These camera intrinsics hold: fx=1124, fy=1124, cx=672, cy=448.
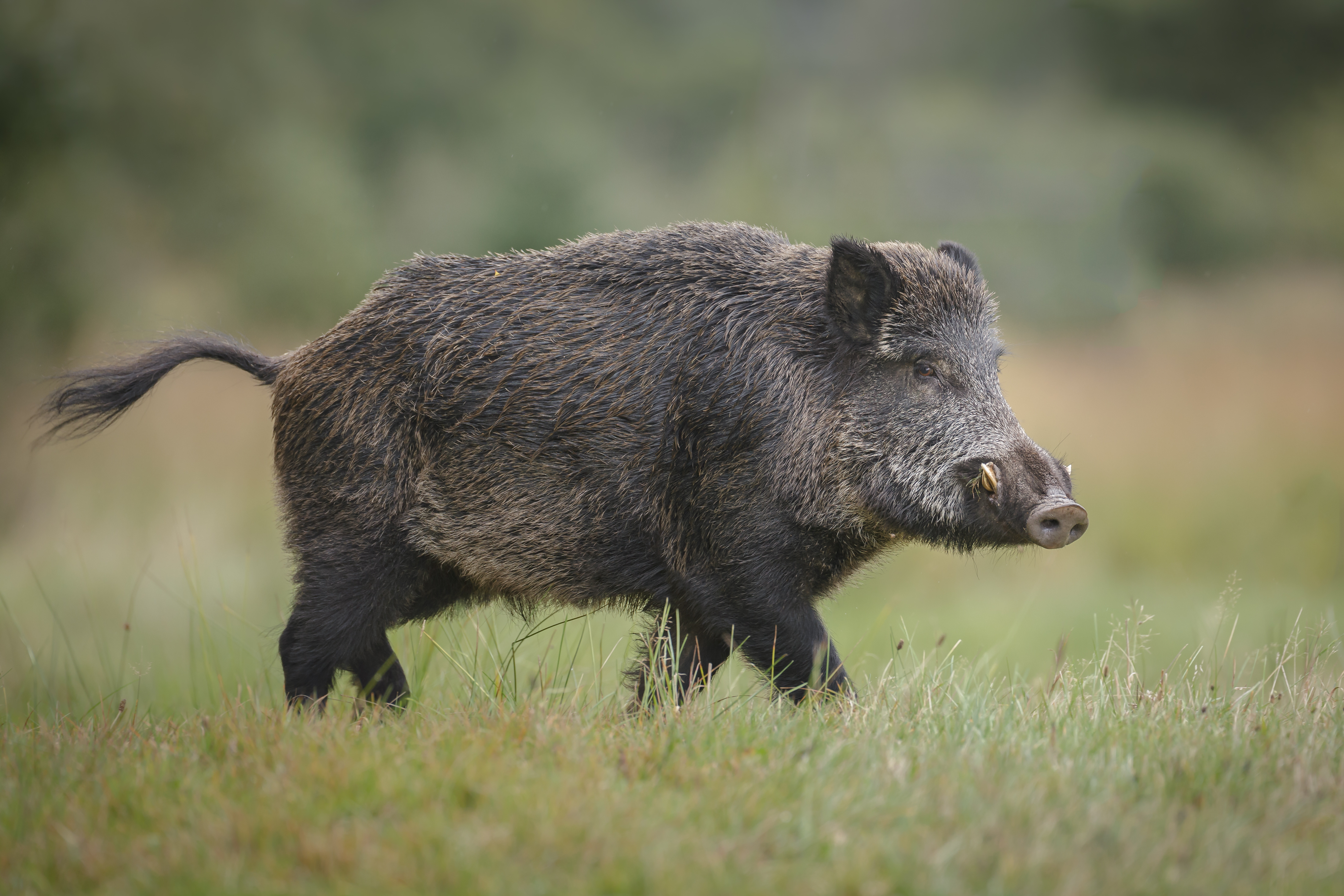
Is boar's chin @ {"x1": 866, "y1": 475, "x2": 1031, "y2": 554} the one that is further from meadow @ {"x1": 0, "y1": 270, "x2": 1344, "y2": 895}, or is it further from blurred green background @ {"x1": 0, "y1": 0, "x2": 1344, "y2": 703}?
blurred green background @ {"x1": 0, "y1": 0, "x2": 1344, "y2": 703}

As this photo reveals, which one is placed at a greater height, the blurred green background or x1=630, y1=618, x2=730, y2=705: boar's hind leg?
the blurred green background

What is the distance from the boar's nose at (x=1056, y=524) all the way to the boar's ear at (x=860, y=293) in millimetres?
877

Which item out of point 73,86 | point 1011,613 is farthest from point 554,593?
point 73,86

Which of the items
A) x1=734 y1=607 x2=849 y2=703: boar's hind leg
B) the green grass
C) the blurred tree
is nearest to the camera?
the green grass

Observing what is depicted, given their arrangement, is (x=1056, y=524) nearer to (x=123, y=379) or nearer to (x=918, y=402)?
(x=918, y=402)

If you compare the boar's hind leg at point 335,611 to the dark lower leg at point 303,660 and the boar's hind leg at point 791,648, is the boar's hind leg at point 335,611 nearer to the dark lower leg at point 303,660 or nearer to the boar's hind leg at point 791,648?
the dark lower leg at point 303,660

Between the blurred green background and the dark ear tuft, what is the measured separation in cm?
118

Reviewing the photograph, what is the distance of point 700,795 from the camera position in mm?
2553

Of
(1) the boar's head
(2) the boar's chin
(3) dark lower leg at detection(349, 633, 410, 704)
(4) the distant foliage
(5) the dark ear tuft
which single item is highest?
(4) the distant foliage

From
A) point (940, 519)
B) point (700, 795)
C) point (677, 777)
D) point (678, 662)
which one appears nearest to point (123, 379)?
point (678, 662)

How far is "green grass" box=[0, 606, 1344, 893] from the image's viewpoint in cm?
221

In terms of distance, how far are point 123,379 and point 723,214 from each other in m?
13.6

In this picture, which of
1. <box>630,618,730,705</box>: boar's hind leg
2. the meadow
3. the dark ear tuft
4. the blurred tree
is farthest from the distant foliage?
the dark ear tuft

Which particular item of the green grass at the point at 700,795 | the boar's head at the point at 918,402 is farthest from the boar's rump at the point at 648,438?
the green grass at the point at 700,795
